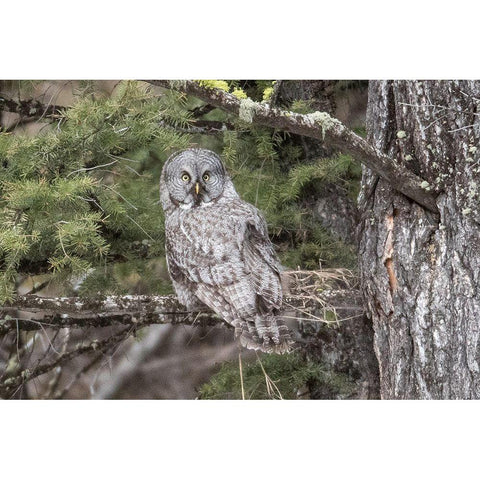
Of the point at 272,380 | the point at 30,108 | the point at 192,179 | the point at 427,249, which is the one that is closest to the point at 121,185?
the point at 192,179

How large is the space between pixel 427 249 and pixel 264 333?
66 cm

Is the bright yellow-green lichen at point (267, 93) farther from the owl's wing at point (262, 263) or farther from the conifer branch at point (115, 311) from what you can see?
the conifer branch at point (115, 311)

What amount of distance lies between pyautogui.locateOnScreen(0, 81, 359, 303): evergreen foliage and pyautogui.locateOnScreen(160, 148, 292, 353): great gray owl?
0.06m

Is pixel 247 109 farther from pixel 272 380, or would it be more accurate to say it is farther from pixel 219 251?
pixel 272 380

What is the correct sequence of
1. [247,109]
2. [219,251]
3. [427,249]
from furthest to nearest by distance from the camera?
[219,251] → [427,249] → [247,109]

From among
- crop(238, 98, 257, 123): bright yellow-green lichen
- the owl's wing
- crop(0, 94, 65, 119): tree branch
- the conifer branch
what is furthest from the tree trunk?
crop(0, 94, 65, 119): tree branch

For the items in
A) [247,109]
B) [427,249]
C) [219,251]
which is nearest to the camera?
[247,109]

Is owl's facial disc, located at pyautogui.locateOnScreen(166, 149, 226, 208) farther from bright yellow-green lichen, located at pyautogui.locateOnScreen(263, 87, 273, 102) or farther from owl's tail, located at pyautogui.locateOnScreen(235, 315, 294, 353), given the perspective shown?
owl's tail, located at pyautogui.locateOnScreen(235, 315, 294, 353)

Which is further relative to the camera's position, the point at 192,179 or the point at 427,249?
the point at 192,179

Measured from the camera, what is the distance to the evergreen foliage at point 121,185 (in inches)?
109

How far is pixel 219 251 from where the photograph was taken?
2.84 metres

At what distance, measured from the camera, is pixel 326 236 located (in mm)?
3016

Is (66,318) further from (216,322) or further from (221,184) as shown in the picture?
(221,184)

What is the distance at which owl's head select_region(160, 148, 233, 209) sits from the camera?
2895 mm
